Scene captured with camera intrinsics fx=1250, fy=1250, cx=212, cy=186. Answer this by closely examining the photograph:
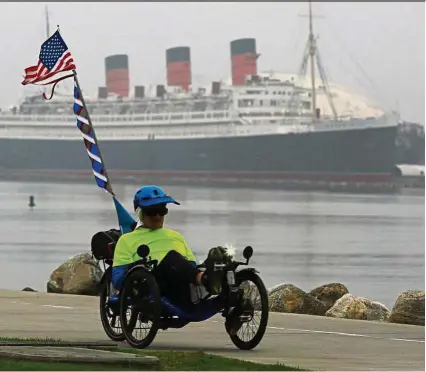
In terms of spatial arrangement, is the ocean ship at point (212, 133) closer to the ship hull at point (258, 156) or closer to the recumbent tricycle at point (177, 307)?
the ship hull at point (258, 156)

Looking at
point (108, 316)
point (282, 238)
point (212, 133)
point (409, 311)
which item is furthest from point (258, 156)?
point (108, 316)

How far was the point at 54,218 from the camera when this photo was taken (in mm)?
47625

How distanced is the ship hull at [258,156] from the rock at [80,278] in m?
84.4

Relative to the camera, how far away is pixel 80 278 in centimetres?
974

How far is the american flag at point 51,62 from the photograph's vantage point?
25.4 ft

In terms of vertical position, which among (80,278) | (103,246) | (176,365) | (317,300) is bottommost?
(317,300)

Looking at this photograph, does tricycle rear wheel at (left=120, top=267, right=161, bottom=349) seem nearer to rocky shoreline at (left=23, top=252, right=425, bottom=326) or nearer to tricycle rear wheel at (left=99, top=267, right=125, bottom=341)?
tricycle rear wheel at (left=99, top=267, right=125, bottom=341)

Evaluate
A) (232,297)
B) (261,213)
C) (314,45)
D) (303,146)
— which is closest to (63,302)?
(232,297)

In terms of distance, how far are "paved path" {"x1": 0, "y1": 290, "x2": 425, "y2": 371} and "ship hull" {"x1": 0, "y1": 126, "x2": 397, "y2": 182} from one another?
8700 centimetres

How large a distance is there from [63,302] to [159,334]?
1866mm

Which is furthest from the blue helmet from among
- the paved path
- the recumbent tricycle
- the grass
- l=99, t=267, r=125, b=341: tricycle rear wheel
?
the grass

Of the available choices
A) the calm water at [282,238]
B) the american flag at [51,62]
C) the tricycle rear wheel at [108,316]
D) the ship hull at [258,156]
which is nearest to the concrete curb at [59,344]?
the tricycle rear wheel at [108,316]

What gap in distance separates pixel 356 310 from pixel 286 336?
2342 mm

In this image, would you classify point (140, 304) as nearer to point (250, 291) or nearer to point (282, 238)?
point (250, 291)
